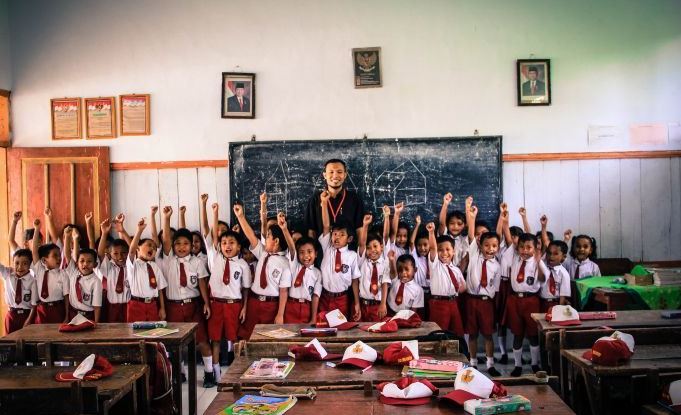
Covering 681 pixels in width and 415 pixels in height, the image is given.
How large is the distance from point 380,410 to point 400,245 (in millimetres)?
2969

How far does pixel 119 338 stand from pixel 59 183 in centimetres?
283

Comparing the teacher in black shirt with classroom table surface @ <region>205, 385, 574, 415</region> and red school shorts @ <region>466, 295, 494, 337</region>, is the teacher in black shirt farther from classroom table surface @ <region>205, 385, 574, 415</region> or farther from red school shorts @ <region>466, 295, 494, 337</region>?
classroom table surface @ <region>205, 385, 574, 415</region>

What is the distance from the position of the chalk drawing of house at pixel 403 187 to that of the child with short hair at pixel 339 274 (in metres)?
0.90

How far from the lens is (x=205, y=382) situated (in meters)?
4.62

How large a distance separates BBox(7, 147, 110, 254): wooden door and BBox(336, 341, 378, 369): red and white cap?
12.0 ft

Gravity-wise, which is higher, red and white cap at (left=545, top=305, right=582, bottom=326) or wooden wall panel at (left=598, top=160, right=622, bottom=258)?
wooden wall panel at (left=598, top=160, right=622, bottom=258)

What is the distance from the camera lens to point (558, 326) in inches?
136

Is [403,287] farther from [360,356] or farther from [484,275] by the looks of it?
[360,356]

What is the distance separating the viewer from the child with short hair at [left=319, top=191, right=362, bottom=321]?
4.70 metres

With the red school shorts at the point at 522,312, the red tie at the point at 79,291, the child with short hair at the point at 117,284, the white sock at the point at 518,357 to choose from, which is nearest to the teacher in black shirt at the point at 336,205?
the red school shorts at the point at 522,312

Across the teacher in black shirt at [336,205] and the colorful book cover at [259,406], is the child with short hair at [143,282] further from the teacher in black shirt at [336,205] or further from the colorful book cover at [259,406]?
the colorful book cover at [259,406]

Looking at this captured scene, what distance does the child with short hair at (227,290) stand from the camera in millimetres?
4703

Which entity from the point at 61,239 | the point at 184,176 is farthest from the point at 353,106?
the point at 61,239

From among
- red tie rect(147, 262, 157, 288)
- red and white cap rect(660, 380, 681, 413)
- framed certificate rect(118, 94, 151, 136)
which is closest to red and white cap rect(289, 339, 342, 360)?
red and white cap rect(660, 380, 681, 413)
